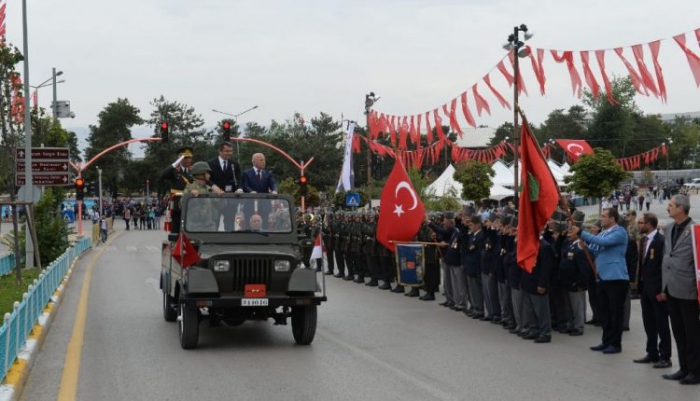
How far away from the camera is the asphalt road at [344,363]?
8.41 metres

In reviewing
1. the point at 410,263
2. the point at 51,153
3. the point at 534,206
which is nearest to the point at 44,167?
the point at 51,153

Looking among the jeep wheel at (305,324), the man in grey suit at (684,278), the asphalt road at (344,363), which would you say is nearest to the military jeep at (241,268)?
the jeep wheel at (305,324)

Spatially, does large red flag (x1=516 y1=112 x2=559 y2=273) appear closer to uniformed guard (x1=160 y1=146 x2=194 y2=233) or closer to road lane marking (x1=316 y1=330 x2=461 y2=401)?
road lane marking (x1=316 y1=330 x2=461 y2=401)

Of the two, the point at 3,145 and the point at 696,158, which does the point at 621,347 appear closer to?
the point at 3,145

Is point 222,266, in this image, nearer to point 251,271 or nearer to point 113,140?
point 251,271

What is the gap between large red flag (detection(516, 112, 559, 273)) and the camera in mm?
11398

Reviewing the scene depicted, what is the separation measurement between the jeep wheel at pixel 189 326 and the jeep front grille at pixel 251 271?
62 centimetres

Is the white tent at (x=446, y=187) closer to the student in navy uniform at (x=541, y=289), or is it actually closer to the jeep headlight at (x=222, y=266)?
the student in navy uniform at (x=541, y=289)

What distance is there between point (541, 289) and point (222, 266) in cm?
438

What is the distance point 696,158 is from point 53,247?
12518cm

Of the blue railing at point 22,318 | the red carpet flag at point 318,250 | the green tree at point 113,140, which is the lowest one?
the blue railing at point 22,318

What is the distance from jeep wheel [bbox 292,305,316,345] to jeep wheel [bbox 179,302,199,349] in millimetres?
1397

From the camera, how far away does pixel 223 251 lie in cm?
1102

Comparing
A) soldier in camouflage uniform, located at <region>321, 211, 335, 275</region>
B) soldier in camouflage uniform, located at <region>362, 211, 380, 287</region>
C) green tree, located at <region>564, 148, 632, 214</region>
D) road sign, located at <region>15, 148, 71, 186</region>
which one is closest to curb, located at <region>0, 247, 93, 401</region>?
road sign, located at <region>15, 148, 71, 186</region>
